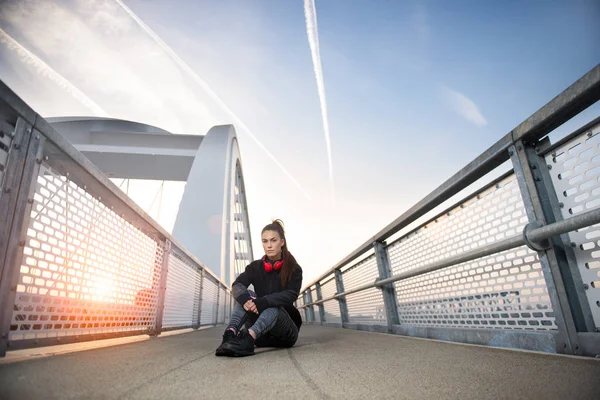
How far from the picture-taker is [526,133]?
1.32 metres

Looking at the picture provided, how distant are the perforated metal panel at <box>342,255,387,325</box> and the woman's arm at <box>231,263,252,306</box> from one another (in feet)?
4.76

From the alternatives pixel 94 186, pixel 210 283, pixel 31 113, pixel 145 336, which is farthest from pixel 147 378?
pixel 210 283

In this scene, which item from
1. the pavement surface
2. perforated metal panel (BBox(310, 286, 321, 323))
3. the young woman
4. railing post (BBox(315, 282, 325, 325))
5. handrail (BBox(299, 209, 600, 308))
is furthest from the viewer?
perforated metal panel (BBox(310, 286, 321, 323))

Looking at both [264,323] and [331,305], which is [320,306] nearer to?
[331,305]

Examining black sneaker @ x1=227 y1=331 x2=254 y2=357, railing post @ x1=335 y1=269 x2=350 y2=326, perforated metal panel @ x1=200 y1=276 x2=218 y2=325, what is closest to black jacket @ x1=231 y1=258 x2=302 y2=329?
black sneaker @ x1=227 y1=331 x2=254 y2=357

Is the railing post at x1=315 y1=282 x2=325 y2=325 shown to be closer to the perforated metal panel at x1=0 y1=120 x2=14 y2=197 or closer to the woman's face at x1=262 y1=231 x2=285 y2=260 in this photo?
the woman's face at x1=262 y1=231 x2=285 y2=260

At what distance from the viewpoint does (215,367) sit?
4.04ft

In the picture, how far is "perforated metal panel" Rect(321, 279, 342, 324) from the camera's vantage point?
512 cm

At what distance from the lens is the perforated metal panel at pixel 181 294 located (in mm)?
3355

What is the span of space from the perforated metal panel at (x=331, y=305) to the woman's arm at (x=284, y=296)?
10.0 ft

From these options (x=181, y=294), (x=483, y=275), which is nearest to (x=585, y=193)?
(x=483, y=275)

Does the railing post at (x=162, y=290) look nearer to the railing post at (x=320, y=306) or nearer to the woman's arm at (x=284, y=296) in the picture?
the woman's arm at (x=284, y=296)

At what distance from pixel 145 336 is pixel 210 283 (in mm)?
3447

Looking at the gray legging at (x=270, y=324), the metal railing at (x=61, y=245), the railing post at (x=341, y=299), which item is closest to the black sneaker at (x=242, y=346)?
the gray legging at (x=270, y=324)
